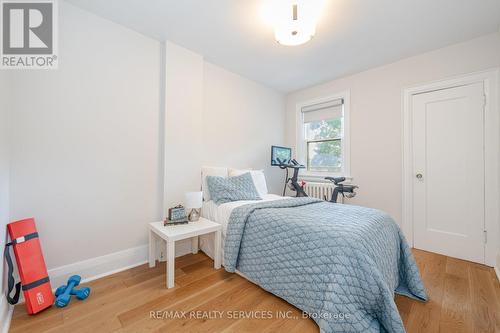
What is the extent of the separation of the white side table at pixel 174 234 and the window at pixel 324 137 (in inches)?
90.5

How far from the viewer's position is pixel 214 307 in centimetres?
156

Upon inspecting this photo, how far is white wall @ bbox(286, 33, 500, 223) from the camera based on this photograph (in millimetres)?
2443

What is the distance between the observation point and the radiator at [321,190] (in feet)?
10.8

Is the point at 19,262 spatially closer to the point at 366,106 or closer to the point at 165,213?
the point at 165,213

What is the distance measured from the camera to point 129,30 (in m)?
2.20


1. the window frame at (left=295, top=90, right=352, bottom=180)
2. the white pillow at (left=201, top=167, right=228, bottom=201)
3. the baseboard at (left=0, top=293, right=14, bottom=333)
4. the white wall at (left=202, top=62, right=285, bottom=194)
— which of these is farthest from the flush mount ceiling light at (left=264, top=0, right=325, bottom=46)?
the baseboard at (left=0, top=293, right=14, bottom=333)

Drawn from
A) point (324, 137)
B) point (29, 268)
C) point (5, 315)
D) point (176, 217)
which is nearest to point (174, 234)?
point (176, 217)

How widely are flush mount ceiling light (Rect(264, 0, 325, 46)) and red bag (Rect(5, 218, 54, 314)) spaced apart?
2547 mm

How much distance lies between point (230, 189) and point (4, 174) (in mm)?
1809

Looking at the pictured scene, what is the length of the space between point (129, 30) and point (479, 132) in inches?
154

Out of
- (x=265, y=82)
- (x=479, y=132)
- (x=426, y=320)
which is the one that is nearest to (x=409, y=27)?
(x=479, y=132)

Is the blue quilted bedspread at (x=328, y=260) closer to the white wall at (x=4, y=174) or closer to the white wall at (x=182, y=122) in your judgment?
the white wall at (x=182, y=122)

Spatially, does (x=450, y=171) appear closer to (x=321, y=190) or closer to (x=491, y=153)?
(x=491, y=153)

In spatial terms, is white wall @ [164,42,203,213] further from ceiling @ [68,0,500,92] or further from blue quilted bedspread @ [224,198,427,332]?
blue quilted bedspread @ [224,198,427,332]
